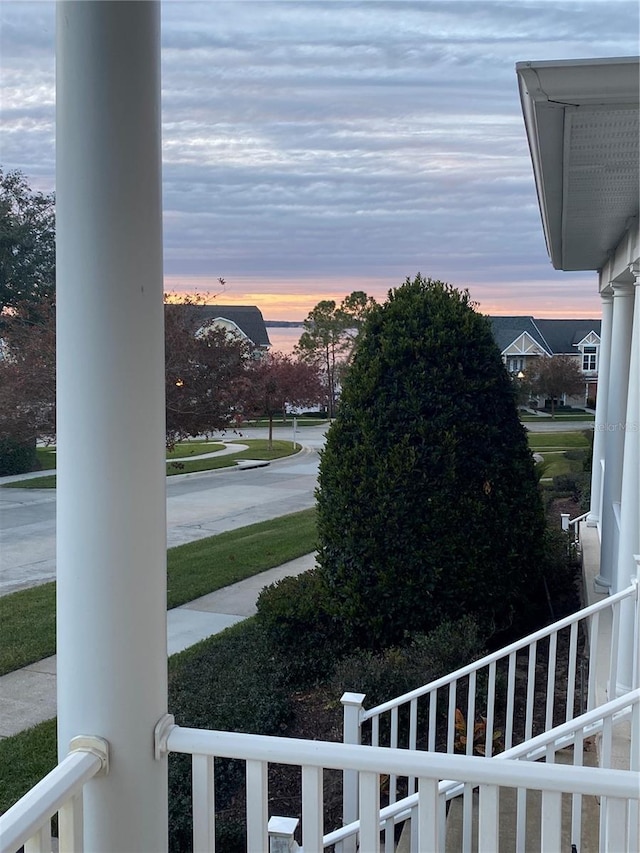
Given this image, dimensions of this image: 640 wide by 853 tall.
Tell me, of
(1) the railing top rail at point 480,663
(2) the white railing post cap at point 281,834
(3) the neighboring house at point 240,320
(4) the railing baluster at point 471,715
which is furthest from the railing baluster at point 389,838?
(3) the neighboring house at point 240,320

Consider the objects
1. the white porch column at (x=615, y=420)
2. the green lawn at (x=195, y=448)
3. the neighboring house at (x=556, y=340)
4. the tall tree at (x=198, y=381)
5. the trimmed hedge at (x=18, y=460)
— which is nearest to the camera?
the white porch column at (x=615, y=420)

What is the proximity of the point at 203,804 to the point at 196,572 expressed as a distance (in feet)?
23.1

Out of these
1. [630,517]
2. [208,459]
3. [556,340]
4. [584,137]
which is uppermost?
[584,137]

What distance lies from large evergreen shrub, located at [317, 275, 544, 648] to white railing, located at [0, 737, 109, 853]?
→ 11.1 ft

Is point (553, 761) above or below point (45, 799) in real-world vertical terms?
below

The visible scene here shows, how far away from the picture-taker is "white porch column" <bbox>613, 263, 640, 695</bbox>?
375cm

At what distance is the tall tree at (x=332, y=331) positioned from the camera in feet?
38.0

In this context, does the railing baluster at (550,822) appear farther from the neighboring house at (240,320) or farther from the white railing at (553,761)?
the neighboring house at (240,320)

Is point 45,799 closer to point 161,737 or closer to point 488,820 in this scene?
point 161,737

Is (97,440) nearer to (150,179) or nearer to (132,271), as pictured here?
(132,271)

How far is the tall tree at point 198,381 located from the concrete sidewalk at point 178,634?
7.31ft

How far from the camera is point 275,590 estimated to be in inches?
209

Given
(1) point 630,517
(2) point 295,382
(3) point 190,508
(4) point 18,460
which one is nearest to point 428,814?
(1) point 630,517

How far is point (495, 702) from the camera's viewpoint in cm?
436
